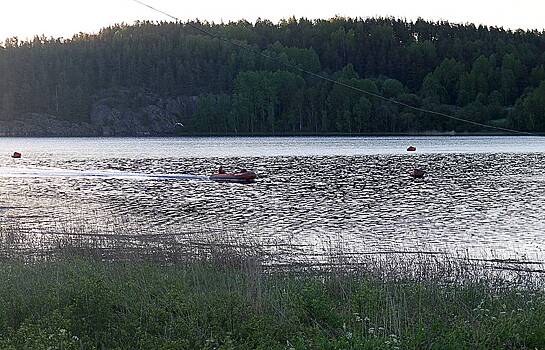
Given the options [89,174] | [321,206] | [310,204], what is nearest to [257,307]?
[321,206]

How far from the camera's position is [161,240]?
2794 cm

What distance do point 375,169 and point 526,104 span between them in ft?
416

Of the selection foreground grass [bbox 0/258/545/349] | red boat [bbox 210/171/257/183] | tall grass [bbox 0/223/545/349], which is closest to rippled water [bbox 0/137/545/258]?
red boat [bbox 210/171/257/183]

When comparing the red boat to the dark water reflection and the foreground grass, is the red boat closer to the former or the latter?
the dark water reflection

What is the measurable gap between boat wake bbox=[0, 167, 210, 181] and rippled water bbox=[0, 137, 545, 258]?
94 mm

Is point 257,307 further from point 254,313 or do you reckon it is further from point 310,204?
point 310,204

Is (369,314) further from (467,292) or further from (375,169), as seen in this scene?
(375,169)

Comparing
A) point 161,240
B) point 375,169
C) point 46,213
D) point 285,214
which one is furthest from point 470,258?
point 375,169

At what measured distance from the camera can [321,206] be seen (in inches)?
1751

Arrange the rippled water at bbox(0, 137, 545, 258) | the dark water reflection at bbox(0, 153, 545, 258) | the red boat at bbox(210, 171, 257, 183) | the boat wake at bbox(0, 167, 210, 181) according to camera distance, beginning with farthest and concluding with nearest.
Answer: the boat wake at bbox(0, 167, 210, 181), the red boat at bbox(210, 171, 257, 183), the rippled water at bbox(0, 137, 545, 258), the dark water reflection at bbox(0, 153, 545, 258)

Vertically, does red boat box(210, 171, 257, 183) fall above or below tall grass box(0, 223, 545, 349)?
below

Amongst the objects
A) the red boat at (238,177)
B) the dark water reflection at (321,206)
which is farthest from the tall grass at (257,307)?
the red boat at (238,177)

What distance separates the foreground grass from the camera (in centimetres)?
1227

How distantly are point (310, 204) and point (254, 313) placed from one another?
105ft
